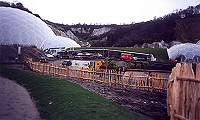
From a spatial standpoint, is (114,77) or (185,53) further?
(185,53)

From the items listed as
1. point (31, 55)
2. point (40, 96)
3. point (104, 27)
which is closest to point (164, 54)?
point (31, 55)

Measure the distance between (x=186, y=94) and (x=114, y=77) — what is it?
35.8 feet

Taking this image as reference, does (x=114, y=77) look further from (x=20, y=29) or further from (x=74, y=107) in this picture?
(x=20, y=29)

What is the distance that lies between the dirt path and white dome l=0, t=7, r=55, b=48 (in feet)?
89.5

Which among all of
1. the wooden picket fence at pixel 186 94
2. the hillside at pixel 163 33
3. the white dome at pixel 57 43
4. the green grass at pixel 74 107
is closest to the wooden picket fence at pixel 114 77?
the green grass at pixel 74 107

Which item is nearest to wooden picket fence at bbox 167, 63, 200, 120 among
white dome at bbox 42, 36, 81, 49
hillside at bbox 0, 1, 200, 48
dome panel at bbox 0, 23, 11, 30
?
dome panel at bbox 0, 23, 11, 30

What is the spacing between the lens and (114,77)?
56.4 ft

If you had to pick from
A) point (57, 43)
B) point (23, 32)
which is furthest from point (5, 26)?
point (57, 43)

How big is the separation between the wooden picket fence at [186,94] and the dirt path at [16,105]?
428 cm

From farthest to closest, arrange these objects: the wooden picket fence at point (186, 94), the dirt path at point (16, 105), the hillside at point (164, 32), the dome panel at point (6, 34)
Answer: the hillside at point (164, 32) < the dome panel at point (6, 34) < the dirt path at point (16, 105) < the wooden picket fence at point (186, 94)

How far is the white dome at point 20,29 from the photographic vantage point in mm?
40406

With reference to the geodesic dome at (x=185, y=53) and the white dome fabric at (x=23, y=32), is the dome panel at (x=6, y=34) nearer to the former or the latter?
the white dome fabric at (x=23, y=32)

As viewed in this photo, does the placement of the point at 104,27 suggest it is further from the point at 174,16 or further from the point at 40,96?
the point at 40,96

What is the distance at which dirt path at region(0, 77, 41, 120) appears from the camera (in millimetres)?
8853
